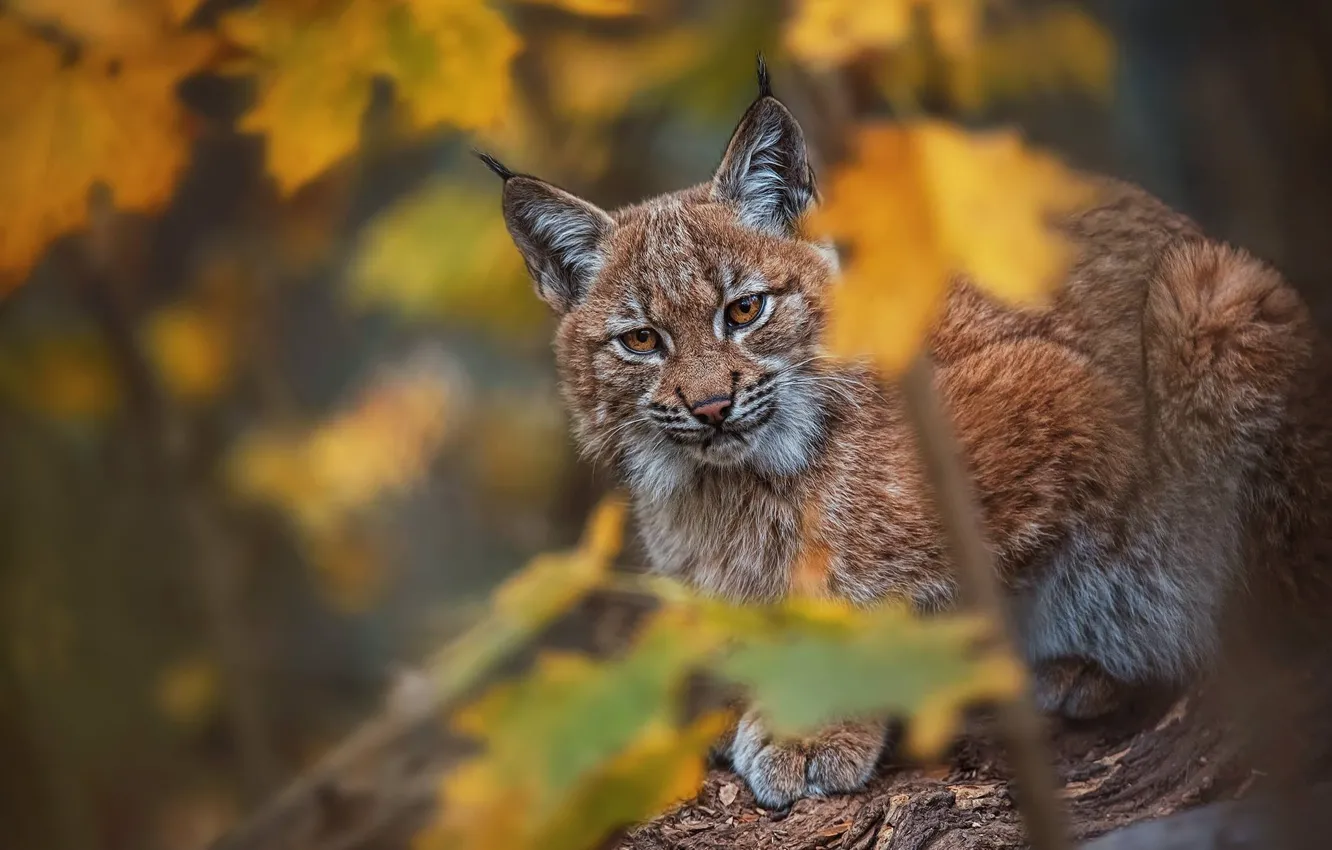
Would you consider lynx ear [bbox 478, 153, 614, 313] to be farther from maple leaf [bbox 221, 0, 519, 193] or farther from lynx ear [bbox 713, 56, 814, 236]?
lynx ear [bbox 713, 56, 814, 236]

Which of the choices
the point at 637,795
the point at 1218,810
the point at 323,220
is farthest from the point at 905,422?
the point at 323,220

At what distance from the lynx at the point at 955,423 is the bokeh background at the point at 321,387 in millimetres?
476

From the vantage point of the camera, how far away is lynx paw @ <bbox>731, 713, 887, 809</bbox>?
3.40 meters

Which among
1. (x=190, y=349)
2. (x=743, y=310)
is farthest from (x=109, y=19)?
(x=190, y=349)

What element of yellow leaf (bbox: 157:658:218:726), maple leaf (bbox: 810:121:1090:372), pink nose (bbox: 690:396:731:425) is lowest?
maple leaf (bbox: 810:121:1090:372)

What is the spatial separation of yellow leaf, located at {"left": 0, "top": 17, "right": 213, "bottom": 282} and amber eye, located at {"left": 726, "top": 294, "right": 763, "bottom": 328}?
5.06 ft

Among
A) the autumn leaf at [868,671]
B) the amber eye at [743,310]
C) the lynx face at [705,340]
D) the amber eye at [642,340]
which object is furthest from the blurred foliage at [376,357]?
the amber eye at [743,310]

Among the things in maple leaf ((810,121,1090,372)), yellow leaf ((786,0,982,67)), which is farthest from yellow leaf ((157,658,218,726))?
maple leaf ((810,121,1090,372))

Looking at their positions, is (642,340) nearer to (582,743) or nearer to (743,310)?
(743,310)

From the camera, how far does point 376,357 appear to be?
7.10m

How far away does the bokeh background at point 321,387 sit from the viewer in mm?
4652

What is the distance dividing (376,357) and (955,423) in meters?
4.44

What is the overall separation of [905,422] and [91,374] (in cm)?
401

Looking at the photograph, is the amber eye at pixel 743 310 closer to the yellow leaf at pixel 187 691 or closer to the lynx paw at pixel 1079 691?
the lynx paw at pixel 1079 691
